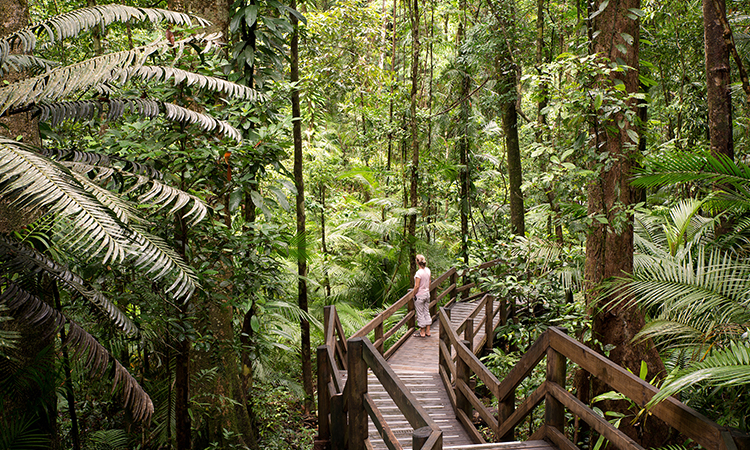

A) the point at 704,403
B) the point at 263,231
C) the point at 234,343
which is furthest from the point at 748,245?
the point at 234,343

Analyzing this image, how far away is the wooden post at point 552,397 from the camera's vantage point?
3166 mm

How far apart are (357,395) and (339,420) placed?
2.46 ft

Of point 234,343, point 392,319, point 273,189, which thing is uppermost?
point 273,189

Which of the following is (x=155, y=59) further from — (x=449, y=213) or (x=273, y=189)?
(x=449, y=213)

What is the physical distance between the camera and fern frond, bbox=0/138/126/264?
2.14m

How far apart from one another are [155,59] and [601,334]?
422 cm

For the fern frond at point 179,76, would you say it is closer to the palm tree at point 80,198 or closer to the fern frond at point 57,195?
the palm tree at point 80,198

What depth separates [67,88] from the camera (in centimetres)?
268

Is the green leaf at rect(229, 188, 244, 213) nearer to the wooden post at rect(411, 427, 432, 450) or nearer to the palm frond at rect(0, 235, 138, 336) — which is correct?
the palm frond at rect(0, 235, 138, 336)

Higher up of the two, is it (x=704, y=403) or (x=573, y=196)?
(x=573, y=196)

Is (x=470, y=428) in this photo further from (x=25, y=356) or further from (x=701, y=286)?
(x=25, y=356)

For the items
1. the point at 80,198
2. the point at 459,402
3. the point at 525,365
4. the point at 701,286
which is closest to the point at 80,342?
the point at 80,198

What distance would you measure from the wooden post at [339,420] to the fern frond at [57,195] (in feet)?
7.39

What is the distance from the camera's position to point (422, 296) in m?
7.74
